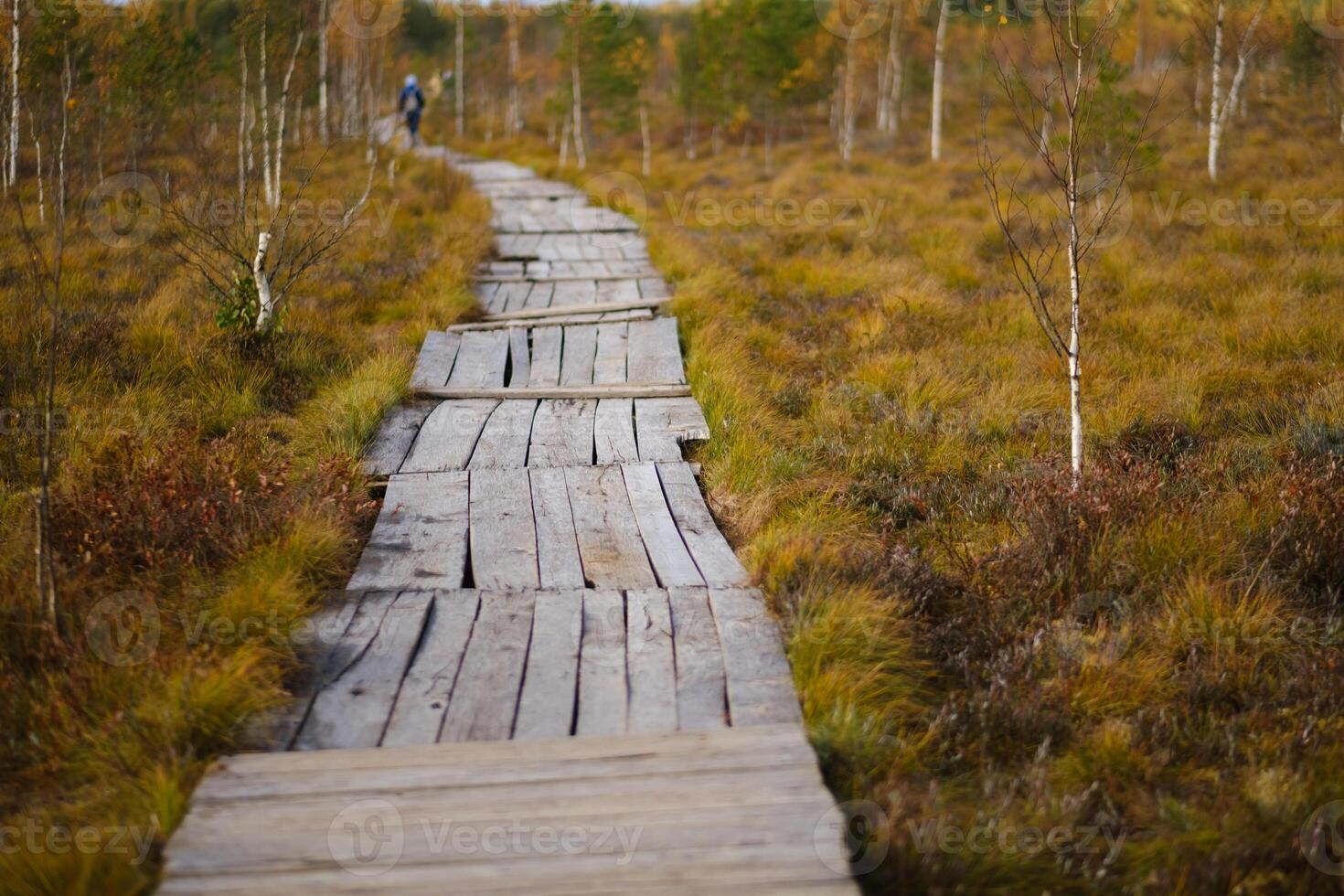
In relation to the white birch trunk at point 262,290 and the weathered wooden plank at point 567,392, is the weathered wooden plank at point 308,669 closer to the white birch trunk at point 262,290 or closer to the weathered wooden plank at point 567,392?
the weathered wooden plank at point 567,392

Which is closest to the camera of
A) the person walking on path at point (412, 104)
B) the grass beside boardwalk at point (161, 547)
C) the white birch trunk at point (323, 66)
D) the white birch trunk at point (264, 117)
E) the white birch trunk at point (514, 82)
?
the grass beside boardwalk at point (161, 547)

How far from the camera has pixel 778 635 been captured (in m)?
3.66

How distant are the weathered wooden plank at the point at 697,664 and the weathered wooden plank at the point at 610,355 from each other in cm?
331

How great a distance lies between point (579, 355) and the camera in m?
7.79

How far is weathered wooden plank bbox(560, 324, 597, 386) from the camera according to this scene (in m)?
7.23

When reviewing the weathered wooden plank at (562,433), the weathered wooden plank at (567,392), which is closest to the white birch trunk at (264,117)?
the weathered wooden plank at (567,392)

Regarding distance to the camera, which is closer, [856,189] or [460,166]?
[856,189]

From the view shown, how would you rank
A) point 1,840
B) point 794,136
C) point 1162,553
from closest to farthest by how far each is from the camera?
1. point 1,840
2. point 1162,553
3. point 794,136

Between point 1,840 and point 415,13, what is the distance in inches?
1542

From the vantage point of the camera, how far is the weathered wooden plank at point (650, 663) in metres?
3.15

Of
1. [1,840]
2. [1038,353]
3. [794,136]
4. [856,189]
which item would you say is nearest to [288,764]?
[1,840]

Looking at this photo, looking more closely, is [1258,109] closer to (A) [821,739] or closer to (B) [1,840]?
(A) [821,739]

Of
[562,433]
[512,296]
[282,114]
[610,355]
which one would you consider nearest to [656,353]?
[610,355]

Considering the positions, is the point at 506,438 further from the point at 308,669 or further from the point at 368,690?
the point at 368,690
